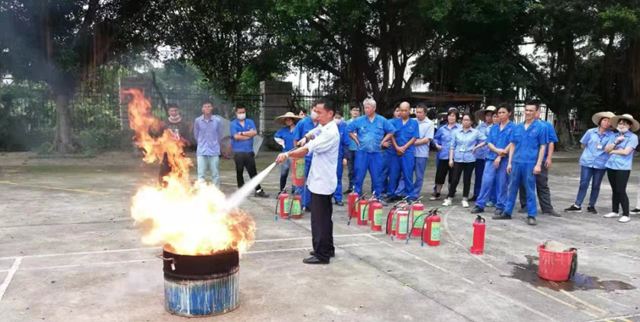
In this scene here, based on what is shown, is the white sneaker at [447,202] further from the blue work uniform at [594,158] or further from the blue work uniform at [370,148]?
the blue work uniform at [594,158]

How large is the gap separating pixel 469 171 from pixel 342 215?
2.90 meters

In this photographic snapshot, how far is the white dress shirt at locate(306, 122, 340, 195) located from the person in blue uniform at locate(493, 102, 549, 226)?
384 cm

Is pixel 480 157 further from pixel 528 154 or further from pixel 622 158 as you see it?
pixel 622 158

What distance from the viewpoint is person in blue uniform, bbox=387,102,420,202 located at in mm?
9562

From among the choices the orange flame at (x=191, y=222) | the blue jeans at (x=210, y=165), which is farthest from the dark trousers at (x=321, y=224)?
the blue jeans at (x=210, y=165)

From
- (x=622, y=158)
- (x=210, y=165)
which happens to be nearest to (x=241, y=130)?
(x=210, y=165)

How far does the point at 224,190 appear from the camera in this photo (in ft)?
36.0

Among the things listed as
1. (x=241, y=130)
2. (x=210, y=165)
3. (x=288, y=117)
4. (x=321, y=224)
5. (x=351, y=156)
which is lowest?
(x=321, y=224)

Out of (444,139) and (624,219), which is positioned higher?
(444,139)

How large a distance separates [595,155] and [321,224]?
5914 mm

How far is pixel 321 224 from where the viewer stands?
18.7 feet

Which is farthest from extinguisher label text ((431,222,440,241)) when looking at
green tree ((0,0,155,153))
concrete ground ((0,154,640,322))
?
green tree ((0,0,155,153))

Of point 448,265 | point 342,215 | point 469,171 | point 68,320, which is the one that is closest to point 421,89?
point 469,171

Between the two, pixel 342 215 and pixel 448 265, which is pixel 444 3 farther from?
pixel 448 265
